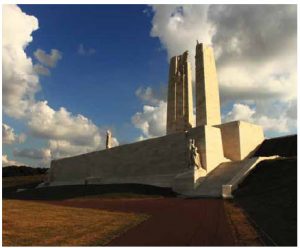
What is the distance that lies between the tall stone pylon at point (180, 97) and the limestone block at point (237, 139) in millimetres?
8436

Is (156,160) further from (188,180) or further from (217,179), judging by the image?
(217,179)

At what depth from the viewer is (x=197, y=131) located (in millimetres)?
35875

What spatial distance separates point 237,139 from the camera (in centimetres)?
3762

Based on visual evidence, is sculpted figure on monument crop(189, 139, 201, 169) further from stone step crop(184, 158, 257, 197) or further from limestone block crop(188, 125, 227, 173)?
stone step crop(184, 158, 257, 197)

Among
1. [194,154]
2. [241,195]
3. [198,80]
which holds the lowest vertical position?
[241,195]

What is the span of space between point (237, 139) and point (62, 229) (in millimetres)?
28338

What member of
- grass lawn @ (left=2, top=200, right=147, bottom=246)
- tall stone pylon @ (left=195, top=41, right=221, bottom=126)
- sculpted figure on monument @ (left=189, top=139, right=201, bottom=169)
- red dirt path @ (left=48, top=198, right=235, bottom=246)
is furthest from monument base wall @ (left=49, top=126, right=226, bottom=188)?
grass lawn @ (left=2, top=200, right=147, bottom=246)

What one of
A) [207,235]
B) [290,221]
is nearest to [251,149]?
[290,221]

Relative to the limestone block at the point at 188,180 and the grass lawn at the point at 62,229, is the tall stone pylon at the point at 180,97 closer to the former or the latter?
the limestone block at the point at 188,180

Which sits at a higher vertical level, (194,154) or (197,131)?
(197,131)

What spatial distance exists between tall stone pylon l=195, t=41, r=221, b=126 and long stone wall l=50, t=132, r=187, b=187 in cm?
500

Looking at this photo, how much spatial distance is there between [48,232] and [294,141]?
102 ft

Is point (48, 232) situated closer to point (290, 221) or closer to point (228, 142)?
point (290, 221)

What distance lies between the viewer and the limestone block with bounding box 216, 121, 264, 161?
37.6 meters
